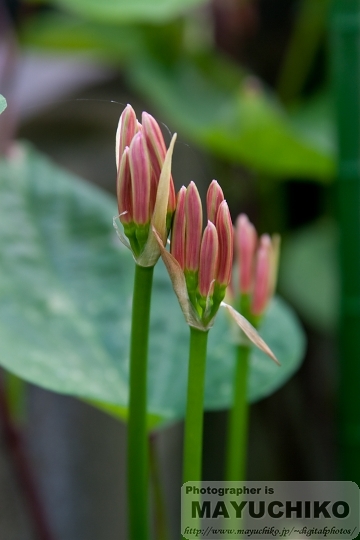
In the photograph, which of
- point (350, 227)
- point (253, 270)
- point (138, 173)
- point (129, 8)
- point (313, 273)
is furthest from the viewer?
point (313, 273)

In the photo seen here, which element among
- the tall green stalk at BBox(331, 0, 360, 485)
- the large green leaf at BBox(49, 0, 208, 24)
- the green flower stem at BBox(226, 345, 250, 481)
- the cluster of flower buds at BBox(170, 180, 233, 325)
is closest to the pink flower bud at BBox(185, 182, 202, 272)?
the cluster of flower buds at BBox(170, 180, 233, 325)

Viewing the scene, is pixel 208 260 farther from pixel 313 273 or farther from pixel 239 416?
pixel 313 273

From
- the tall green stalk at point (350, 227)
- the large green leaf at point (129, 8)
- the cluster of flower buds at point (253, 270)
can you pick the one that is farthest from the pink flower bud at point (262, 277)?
the large green leaf at point (129, 8)

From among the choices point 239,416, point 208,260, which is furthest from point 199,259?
point 239,416

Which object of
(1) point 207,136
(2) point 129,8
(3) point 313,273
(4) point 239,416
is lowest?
(4) point 239,416

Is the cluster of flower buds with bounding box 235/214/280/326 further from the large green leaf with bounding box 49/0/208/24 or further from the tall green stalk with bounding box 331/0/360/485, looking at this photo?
the large green leaf with bounding box 49/0/208/24

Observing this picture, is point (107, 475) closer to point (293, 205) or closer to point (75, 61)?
point (293, 205)

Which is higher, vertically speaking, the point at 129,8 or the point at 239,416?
the point at 129,8

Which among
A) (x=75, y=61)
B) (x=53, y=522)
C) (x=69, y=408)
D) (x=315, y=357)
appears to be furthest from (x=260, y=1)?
(x=53, y=522)
